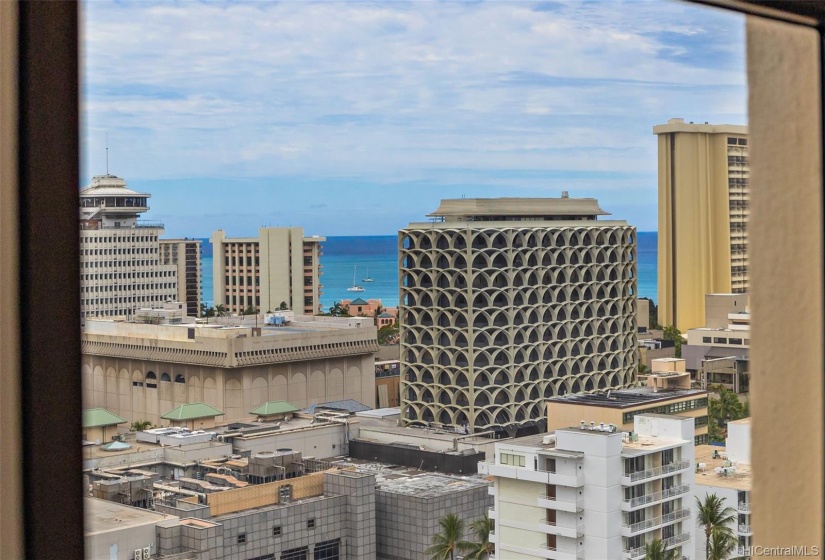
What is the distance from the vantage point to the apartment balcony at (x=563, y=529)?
5.59m

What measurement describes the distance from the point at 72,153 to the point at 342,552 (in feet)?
23.2

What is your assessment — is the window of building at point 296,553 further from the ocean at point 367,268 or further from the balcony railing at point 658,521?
the ocean at point 367,268

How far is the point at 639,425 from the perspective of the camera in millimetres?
6488

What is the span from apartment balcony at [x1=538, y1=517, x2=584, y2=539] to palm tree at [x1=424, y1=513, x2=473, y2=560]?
1.18 metres

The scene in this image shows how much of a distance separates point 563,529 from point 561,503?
0.44 ft

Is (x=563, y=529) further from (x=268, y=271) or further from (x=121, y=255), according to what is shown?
(x=268, y=271)

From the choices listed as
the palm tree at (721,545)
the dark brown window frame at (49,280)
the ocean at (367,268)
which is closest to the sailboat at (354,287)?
the ocean at (367,268)

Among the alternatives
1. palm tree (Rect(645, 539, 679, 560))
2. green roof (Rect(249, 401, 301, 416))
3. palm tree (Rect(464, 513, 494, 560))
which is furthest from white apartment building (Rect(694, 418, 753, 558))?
green roof (Rect(249, 401, 301, 416))

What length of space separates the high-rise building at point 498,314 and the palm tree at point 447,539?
188 inches

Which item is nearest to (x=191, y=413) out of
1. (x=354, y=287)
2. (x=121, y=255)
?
(x=121, y=255)

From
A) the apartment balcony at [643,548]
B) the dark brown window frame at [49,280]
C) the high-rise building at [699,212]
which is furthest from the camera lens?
the high-rise building at [699,212]

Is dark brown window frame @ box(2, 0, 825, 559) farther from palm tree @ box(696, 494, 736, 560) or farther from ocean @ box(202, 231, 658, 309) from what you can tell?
ocean @ box(202, 231, 658, 309)

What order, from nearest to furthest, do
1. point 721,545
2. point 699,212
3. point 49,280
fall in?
1. point 49,280
2. point 721,545
3. point 699,212

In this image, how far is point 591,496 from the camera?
18.3 ft
